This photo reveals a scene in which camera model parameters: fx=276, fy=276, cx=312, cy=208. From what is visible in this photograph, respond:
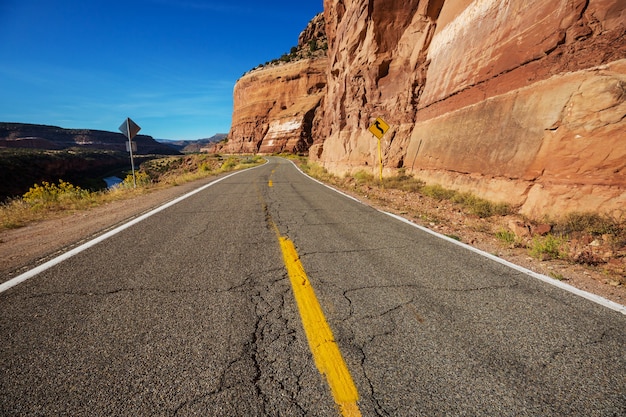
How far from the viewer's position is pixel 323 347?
1987 millimetres

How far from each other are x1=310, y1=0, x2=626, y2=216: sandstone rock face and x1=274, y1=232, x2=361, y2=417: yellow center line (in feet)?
18.6

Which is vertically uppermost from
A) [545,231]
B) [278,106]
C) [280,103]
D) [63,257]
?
[280,103]

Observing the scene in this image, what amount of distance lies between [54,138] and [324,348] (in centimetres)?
19184

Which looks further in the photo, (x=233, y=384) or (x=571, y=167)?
(x=571, y=167)

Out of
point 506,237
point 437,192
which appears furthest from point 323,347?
point 437,192

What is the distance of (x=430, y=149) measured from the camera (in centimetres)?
1143

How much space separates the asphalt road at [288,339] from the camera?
158cm

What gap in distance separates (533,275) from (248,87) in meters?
81.8

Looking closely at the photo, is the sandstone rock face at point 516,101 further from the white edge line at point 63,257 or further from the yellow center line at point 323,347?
the white edge line at point 63,257

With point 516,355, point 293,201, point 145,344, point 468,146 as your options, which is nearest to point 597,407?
point 516,355

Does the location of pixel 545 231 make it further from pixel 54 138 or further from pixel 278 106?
pixel 54 138

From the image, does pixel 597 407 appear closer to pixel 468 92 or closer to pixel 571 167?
pixel 571 167

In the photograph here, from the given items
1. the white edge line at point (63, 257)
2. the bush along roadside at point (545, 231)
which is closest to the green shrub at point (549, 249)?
the bush along roadside at point (545, 231)

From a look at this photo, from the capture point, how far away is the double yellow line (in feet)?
5.16
